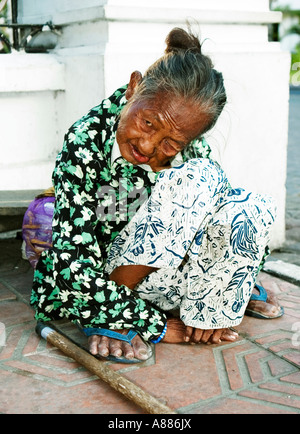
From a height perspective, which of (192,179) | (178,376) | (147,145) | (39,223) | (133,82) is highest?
(133,82)

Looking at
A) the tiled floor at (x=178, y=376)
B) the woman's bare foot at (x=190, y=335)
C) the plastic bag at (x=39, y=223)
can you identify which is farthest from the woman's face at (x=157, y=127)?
the plastic bag at (x=39, y=223)

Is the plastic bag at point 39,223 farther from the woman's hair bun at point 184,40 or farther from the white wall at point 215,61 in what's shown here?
the woman's hair bun at point 184,40

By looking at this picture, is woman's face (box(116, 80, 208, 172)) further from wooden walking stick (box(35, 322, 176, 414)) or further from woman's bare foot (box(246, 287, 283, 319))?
woman's bare foot (box(246, 287, 283, 319))

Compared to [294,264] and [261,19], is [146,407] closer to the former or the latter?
[294,264]

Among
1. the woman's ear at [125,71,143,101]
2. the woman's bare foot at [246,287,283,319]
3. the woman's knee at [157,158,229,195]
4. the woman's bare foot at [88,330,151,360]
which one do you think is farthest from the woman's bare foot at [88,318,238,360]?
the woman's ear at [125,71,143,101]

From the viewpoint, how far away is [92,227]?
2314mm

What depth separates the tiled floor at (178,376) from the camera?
1.93 meters

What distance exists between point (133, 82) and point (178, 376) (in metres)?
1.13

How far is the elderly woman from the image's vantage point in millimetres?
2100

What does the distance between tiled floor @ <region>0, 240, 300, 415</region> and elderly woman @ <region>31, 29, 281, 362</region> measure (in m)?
0.09

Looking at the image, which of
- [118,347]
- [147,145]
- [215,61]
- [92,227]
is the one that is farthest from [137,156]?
[215,61]

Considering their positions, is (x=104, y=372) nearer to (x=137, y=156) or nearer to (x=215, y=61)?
(x=137, y=156)

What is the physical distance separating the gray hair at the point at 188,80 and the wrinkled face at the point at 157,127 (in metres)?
0.03

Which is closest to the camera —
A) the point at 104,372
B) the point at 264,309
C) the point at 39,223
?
the point at 104,372
